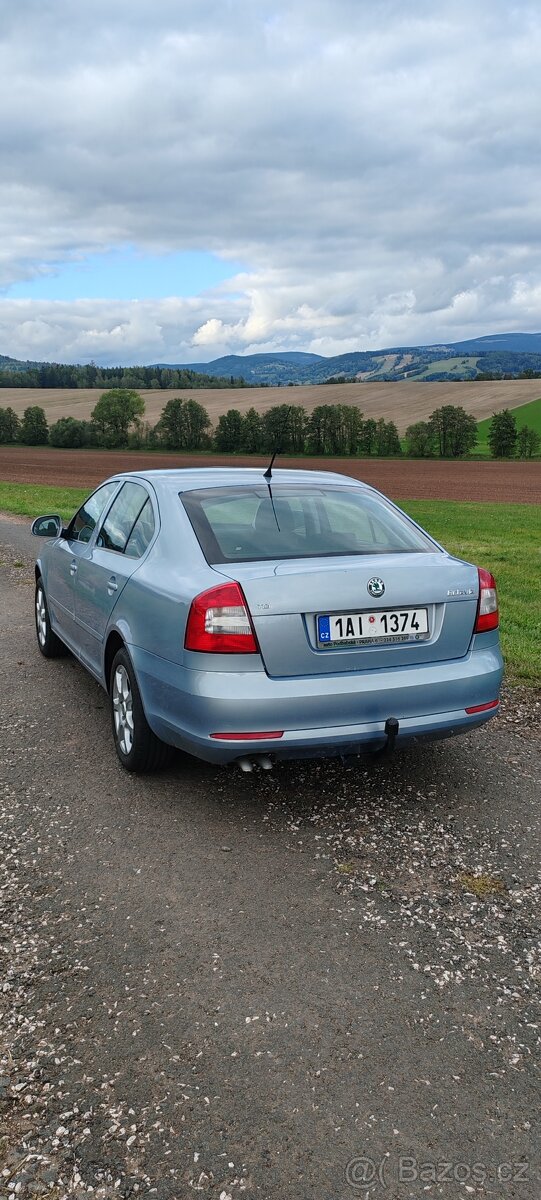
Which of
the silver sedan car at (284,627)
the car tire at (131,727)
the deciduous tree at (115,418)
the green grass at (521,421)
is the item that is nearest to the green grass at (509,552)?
the silver sedan car at (284,627)

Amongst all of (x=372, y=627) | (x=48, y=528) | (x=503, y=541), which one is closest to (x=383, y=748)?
(x=372, y=627)

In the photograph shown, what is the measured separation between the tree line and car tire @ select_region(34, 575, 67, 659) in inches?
2148

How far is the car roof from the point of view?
4566 millimetres

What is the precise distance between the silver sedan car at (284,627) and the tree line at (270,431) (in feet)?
187

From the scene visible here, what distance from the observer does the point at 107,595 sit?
4.75 m

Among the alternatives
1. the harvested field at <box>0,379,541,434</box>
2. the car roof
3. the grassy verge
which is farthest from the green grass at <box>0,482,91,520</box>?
the harvested field at <box>0,379,541,434</box>

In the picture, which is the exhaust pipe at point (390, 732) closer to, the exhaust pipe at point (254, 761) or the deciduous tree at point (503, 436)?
the exhaust pipe at point (254, 761)

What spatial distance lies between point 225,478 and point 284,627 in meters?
1.46

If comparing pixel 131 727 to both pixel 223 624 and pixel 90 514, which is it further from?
pixel 90 514

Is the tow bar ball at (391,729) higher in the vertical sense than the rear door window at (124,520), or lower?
lower

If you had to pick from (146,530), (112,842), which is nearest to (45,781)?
(112,842)

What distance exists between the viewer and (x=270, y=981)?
8.84ft
